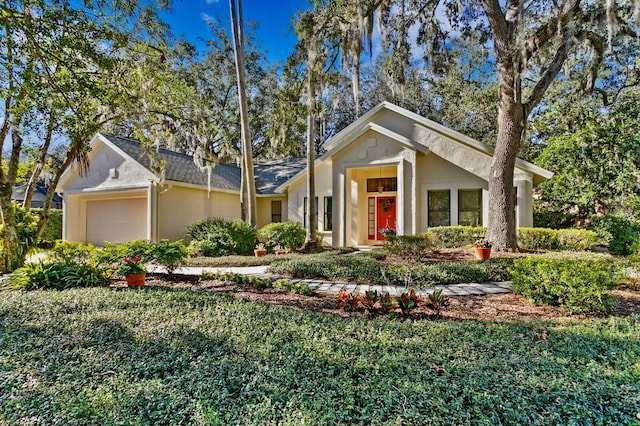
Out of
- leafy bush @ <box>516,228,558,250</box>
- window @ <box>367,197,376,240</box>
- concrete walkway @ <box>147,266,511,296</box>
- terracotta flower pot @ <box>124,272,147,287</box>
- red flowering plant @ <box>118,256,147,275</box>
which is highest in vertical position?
window @ <box>367,197,376,240</box>

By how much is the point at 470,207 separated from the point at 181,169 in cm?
1275

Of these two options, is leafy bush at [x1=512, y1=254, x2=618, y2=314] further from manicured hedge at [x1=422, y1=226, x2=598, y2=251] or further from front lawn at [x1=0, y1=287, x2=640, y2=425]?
manicured hedge at [x1=422, y1=226, x2=598, y2=251]

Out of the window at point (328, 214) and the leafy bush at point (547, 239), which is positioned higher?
the window at point (328, 214)

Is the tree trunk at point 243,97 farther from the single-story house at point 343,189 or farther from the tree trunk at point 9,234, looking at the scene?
the tree trunk at point 9,234

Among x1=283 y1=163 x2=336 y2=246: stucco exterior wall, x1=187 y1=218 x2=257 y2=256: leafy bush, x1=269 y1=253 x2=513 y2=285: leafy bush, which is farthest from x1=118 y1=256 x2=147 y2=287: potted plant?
x1=283 y1=163 x2=336 y2=246: stucco exterior wall

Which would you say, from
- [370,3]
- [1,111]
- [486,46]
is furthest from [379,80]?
[1,111]

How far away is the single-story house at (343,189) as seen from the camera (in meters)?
12.1

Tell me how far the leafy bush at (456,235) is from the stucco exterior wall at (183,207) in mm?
10238

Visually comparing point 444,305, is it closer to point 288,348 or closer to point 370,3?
point 288,348

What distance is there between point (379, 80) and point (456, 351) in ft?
78.5

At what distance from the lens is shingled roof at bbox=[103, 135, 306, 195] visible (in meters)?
14.6

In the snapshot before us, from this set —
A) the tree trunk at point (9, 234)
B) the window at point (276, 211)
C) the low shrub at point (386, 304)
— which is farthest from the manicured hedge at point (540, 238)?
the tree trunk at point (9, 234)

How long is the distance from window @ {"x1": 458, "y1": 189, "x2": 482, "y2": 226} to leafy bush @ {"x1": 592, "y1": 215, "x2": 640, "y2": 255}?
436 centimetres

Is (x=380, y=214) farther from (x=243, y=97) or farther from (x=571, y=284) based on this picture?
(x=571, y=284)
